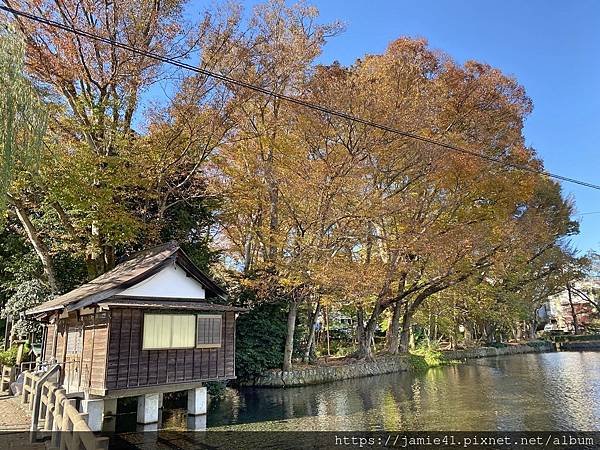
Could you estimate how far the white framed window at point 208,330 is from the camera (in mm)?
11141

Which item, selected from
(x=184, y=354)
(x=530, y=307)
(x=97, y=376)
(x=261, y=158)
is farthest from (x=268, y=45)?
(x=530, y=307)

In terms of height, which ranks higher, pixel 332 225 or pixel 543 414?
pixel 332 225

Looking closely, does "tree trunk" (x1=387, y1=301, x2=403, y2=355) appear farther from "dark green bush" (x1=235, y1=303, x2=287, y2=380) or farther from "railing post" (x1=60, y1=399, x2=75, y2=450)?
"railing post" (x1=60, y1=399, x2=75, y2=450)

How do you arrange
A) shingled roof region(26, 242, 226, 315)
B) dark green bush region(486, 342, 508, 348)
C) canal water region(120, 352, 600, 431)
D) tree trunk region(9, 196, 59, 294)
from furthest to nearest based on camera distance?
dark green bush region(486, 342, 508, 348), tree trunk region(9, 196, 59, 294), canal water region(120, 352, 600, 431), shingled roof region(26, 242, 226, 315)

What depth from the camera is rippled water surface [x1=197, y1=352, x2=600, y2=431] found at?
33.4 feet

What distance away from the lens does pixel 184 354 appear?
426 inches

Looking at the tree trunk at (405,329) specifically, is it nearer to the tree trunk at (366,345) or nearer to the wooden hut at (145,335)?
the tree trunk at (366,345)

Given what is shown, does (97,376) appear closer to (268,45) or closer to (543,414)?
(543,414)

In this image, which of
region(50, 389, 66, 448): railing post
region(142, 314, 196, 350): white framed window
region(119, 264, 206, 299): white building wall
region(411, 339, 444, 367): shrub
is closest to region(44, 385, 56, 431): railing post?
region(50, 389, 66, 448): railing post

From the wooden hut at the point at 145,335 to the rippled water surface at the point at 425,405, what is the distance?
1504 mm

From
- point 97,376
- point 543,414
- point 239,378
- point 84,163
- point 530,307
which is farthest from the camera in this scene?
point 530,307

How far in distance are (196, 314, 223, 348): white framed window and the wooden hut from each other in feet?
0.08

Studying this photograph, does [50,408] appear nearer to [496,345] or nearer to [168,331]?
[168,331]

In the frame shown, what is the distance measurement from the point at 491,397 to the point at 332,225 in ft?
26.3
